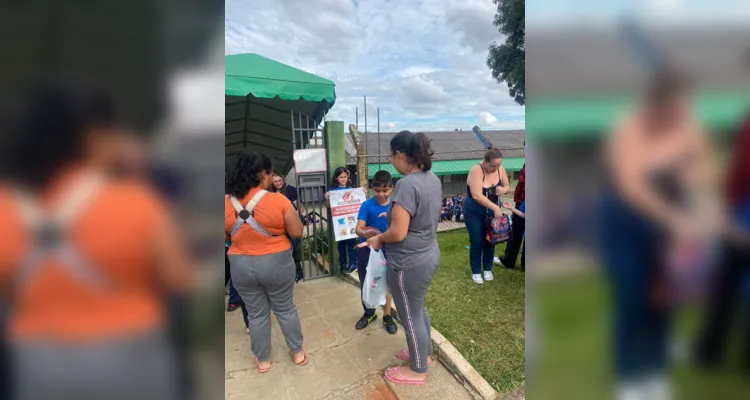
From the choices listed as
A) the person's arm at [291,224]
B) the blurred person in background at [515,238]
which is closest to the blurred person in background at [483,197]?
the blurred person in background at [515,238]

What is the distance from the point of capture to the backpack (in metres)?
3.78

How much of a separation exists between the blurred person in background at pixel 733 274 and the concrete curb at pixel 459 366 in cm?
184

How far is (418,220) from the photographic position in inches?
84.4

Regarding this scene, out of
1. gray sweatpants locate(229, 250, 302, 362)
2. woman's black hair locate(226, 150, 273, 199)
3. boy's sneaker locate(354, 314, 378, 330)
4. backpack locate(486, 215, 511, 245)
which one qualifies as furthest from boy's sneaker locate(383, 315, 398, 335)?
woman's black hair locate(226, 150, 273, 199)

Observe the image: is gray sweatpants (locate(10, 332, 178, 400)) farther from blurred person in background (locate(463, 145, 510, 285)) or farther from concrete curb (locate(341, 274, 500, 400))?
blurred person in background (locate(463, 145, 510, 285))

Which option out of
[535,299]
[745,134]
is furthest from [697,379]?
[745,134]

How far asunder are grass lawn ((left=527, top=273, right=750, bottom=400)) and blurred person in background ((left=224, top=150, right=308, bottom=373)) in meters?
1.89

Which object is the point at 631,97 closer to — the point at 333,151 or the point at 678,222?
the point at 678,222

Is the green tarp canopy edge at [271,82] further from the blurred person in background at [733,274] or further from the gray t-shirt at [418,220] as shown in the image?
the blurred person in background at [733,274]

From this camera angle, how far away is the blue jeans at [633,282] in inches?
24.9

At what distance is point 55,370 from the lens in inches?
21.4

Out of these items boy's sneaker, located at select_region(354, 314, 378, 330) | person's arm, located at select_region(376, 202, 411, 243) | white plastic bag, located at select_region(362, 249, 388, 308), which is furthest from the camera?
boy's sneaker, located at select_region(354, 314, 378, 330)

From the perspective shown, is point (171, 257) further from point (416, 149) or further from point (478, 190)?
point (478, 190)

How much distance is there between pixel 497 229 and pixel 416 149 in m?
2.13
